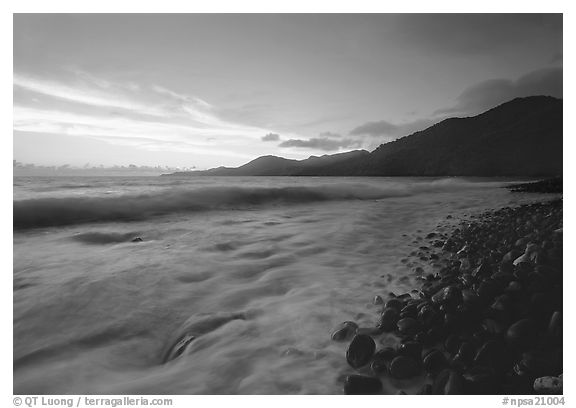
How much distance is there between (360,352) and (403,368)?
0.80ft

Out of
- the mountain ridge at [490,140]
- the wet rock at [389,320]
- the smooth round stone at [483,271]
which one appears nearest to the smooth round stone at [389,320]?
the wet rock at [389,320]

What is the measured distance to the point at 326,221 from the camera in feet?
23.0

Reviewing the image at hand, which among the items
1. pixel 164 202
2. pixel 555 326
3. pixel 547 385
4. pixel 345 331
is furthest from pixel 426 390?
pixel 164 202

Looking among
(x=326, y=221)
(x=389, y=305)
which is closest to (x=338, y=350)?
(x=389, y=305)

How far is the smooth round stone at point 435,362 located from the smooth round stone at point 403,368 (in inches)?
2.1

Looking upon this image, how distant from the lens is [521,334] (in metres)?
1.84

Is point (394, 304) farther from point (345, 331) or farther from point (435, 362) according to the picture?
point (435, 362)

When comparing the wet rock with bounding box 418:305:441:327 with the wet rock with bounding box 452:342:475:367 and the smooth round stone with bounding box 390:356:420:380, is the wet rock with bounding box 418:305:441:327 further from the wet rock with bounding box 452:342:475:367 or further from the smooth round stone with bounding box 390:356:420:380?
the smooth round stone with bounding box 390:356:420:380

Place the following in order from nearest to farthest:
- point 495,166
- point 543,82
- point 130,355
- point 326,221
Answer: point 130,355 < point 543,82 < point 326,221 < point 495,166
